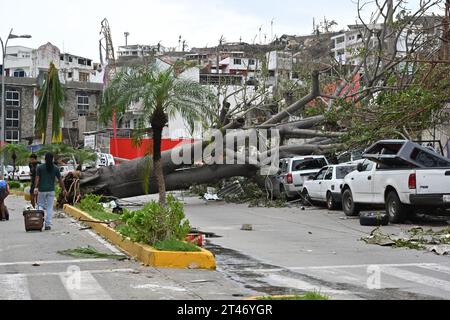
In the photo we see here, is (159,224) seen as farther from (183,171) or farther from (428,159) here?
(183,171)

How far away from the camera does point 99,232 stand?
15500 mm

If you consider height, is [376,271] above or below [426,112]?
below

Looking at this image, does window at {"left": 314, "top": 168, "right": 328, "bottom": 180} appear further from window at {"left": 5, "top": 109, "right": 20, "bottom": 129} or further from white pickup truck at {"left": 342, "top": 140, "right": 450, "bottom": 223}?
window at {"left": 5, "top": 109, "right": 20, "bottom": 129}

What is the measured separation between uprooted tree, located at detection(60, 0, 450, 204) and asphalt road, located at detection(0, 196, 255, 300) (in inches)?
215

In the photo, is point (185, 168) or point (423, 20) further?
point (185, 168)

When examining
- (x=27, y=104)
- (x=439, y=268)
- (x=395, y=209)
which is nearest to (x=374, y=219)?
(x=395, y=209)

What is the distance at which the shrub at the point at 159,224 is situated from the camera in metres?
11.0

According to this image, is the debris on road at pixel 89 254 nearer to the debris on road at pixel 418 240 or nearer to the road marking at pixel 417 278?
the road marking at pixel 417 278

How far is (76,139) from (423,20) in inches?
2062

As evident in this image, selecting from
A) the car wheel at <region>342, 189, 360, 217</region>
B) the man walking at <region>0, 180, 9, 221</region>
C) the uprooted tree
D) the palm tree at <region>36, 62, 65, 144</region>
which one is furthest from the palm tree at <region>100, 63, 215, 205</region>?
the palm tree at <region>36, 62, 65, 144</region>

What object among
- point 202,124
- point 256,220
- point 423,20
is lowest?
point 256,220

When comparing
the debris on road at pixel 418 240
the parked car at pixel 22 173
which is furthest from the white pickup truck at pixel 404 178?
the parked car at pixel 22 173
